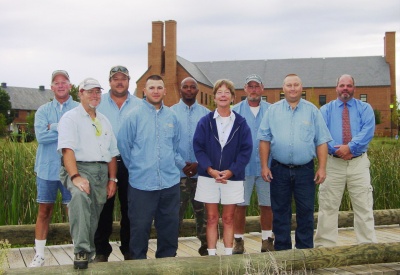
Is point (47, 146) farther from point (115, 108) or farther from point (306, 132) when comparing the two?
point (306, 132)

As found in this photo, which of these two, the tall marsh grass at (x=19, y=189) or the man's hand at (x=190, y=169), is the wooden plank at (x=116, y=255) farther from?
the man's hand at (x=190, y=169)

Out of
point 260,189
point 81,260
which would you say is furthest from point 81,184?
point 260,189

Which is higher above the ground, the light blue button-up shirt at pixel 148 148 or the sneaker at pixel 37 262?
the light blue button-up shirt at pixel 148 148

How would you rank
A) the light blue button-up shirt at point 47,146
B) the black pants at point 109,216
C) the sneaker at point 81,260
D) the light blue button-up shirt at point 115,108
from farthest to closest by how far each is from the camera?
1. the light blue button-up shirt at point 115,108
2. the black pants at point 109,216
3. the light blue button-up shirt at point 47,146
4. the sneaker at point 81,260

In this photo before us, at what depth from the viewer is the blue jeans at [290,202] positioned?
19.1 ft

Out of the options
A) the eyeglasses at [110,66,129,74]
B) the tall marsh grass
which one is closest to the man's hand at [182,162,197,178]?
the eyeglasses at [110,66,129,74]

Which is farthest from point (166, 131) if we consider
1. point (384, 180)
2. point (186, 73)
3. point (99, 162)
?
point (186, 73)

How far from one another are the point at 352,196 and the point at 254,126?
1.41 m

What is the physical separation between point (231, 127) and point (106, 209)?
155 cm

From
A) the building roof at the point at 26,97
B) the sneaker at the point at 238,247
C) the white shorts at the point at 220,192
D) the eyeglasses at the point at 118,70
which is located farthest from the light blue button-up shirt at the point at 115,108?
the building roof at the point at 26,97

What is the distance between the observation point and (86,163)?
16.1 feet

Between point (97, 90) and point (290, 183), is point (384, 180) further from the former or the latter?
point (97, 90)

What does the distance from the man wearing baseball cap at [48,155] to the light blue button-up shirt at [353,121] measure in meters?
2.93

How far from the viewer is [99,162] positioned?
499 centimetres
